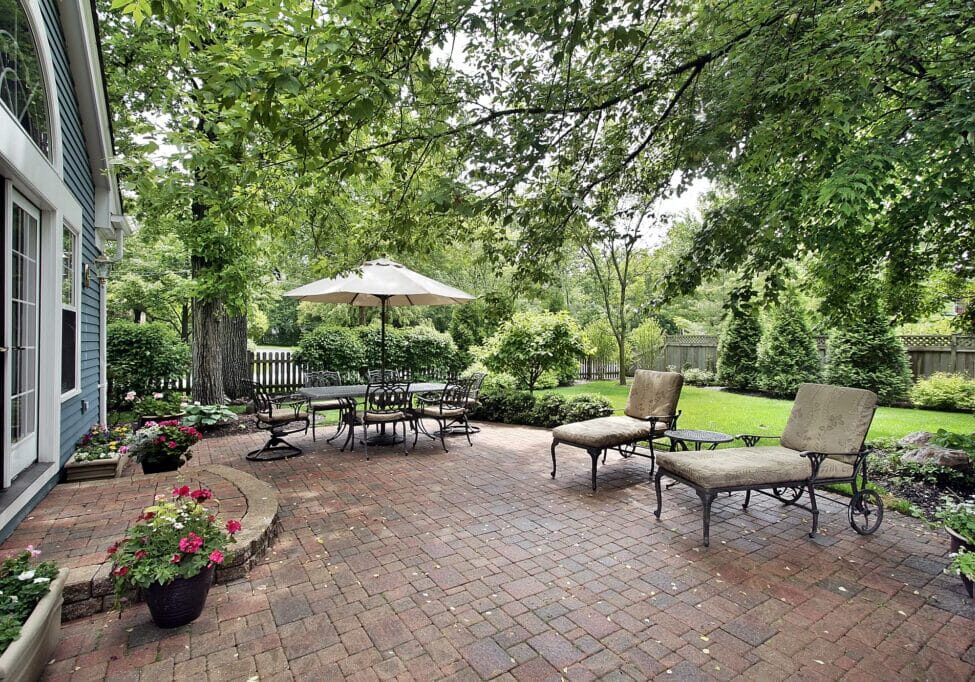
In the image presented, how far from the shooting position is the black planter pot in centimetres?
475

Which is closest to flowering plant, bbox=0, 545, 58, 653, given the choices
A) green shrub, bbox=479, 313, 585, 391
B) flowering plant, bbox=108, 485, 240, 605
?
flowering plant, bbox=108, 485, 240, 605

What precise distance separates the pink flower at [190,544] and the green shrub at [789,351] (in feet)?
40.2

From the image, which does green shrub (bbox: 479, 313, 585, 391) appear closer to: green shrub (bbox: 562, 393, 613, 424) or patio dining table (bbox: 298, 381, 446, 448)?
green shrub (bbox: 562, 393, 613, 424)

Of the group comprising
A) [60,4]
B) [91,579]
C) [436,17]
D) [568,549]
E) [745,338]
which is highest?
[60,4]

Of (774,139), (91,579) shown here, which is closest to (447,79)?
(774,139)

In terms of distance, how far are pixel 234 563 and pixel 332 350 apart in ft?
28.8

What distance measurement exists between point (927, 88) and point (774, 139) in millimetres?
1022

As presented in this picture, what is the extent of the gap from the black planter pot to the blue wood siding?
0.64 m

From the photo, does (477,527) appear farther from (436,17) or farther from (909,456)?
(909,456)

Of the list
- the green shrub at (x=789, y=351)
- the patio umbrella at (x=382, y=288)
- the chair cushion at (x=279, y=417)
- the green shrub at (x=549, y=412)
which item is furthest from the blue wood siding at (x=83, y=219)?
the green shrub at (x=789, y=351)

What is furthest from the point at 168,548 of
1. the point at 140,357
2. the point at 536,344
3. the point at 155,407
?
the point at 140,357

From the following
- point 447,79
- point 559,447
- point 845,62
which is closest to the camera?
point 845,62

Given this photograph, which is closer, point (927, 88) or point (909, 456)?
point (927, 88)

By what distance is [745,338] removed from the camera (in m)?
12.6
